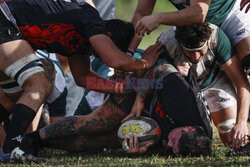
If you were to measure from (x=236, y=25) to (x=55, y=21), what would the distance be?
1869 mm

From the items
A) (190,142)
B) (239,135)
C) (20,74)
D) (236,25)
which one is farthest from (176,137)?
(236,25)

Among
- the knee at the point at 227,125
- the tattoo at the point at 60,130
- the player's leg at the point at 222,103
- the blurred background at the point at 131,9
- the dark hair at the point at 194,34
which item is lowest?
the blurred background at the point at 131,9

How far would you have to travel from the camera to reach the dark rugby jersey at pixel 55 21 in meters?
3.85

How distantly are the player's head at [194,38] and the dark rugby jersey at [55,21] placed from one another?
0.80m

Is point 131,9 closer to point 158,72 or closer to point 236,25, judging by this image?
point 236,25

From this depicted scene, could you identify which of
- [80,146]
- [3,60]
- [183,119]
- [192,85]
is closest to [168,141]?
[183,119]

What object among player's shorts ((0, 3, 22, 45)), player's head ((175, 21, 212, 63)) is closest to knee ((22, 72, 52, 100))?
player's shorts ((0, 3, 22, 45))

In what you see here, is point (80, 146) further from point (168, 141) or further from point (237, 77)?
point (237, 77)

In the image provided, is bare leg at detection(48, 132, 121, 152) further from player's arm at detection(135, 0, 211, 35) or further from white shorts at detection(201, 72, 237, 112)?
white shorts at detection(201, 72, 237, 112)

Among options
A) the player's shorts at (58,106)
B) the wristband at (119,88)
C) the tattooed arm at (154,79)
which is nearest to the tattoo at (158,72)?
the tattooed arm at (154,79)

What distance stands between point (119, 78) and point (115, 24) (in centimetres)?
55

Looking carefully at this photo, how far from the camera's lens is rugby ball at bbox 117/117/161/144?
3797 mm

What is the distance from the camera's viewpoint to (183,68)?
4.19m

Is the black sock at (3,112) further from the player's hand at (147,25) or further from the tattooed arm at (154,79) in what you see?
the player's hand at (147,25)
